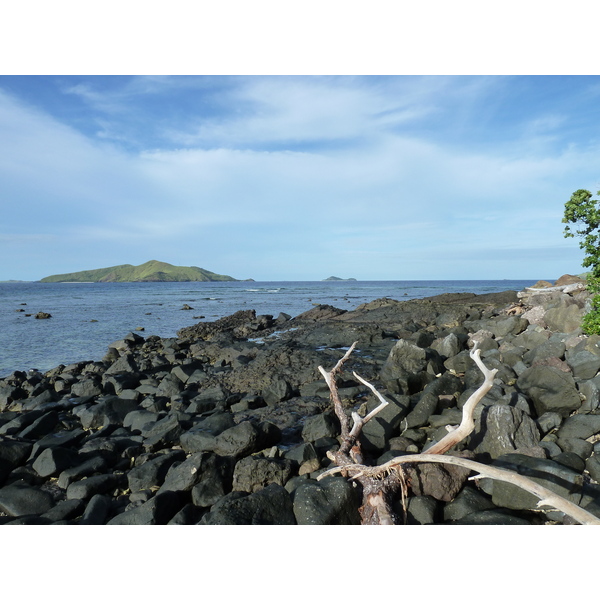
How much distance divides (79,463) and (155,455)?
1216mm

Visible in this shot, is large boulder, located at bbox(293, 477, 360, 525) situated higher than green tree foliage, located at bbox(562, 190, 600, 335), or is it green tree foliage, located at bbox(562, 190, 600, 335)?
green tree foliage, located at bbox(562, 190, 600, 335)

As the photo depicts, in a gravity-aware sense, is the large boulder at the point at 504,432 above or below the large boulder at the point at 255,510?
above

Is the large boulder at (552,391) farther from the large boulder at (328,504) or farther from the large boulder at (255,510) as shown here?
the large boulder at (255,510)

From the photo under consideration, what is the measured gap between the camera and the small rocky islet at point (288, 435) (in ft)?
16.2

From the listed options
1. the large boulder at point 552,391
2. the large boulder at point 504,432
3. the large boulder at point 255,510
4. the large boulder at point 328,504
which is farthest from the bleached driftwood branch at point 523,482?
the large boulder at point 552,391

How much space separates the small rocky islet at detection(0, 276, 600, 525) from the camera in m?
4.95

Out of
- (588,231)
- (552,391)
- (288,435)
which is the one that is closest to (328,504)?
(288,435)

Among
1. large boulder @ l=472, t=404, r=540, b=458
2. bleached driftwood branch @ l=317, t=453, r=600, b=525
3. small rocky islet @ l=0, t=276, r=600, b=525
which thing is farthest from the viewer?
large boulder @ l=472, t=404, r=540, b=458

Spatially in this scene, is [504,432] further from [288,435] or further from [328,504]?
[288,435]

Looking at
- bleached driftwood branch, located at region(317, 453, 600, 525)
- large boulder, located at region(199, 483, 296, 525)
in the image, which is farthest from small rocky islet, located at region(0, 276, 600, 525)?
bleached driftwood branch, located at region(317, 453, 600, 525)

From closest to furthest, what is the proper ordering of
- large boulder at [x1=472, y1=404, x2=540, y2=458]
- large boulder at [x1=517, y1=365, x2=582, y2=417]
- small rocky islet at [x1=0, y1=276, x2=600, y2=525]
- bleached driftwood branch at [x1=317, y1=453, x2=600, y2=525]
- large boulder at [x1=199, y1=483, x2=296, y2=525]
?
1. bleached driftwood branch at [x1=317, y1=453, x2=600, y2=525]
2. large boulder at [x1=199, y1=483, x2=296, y2=525]
3. small rocky islet at [x1=0, y1=276, x2=600, y2=525]
4. large boulder at [x1=472, y1=404, x2=540, y2=458]
5. large boulder at [x1=517, y1=365, x2=582, y2=417]

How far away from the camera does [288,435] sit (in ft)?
27.1

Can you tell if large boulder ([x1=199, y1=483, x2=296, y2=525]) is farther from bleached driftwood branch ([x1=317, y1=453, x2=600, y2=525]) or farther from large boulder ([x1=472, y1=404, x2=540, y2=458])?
large boulder ([x1=472, y1=404, x2=540, y2=458])

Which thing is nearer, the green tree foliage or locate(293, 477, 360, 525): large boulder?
locate(293, 477, 360, 525): large boulder
